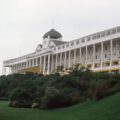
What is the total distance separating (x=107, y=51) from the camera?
208 ft

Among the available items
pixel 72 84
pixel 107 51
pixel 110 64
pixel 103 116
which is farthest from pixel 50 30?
pixel 103 116

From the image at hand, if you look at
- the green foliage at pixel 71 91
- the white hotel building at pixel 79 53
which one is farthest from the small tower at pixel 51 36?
the green foliage at pixel 71 91

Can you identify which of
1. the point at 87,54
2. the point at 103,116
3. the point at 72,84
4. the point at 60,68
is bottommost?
the point at 103,116

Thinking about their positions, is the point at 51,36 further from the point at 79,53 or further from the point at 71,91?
the point at 71,91

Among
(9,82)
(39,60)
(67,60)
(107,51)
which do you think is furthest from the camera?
(39,60)

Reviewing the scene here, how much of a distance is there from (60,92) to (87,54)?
33982mm

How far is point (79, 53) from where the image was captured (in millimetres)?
74438

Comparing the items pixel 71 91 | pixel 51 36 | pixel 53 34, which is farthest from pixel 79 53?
pixel 71 91

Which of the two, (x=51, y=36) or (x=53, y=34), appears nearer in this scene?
(x=51, y=36)

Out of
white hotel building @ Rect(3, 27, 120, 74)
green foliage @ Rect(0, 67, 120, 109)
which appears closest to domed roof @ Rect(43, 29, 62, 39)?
white hotel building @ Rect(3, 27, 120, 74)

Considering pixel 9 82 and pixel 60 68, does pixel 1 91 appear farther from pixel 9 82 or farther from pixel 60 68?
pixel 60 68

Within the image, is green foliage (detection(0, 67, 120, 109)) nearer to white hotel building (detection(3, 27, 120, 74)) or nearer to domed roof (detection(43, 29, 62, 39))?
white hotel building (detection(3, 27, 120, 74))

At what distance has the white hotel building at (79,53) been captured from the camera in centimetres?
5822

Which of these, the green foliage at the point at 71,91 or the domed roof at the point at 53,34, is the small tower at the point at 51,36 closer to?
the domed roof at the point at 53,34
